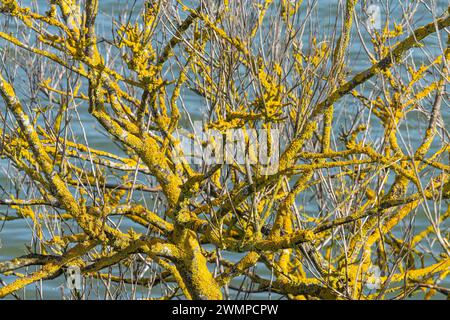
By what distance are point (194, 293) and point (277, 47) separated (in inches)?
43.7

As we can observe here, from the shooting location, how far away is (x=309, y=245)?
4074 millimetres

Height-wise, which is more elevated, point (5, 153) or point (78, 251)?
point (5, 153)

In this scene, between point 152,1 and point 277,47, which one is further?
point 152,1

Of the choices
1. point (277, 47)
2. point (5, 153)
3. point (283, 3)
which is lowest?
point (5, 153)

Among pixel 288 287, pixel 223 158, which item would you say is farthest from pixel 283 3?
pixel 288 287

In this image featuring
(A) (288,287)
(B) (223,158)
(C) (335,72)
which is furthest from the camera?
(A) (288,287)

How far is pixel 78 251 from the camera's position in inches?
144

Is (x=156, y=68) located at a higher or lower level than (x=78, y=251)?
higher

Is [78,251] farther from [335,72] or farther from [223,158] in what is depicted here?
[335,72]

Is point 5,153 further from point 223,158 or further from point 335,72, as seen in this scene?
point 335,72

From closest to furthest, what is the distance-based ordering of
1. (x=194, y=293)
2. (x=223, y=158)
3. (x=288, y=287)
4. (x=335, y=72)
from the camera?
(x=223, y=158) < (x=335, y=72) < (x=194, y=293) < (x=288, y=287)
